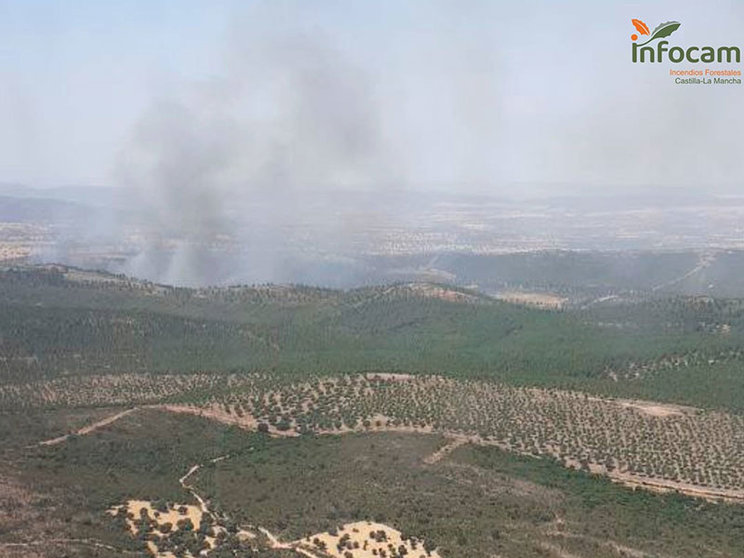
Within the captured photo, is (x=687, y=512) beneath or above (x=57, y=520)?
beneath

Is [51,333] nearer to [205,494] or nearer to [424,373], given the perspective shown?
[424,373]

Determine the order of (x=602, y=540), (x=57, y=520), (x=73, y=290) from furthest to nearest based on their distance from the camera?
(x=73, y=290) → (x=602, y=540) → (x=57, y=520)

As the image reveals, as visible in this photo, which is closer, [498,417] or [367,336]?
[498,417]

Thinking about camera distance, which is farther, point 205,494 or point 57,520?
point 205,494

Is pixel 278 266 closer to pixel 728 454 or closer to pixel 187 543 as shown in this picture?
pixel 728 454

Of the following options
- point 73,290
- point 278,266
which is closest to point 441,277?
point 278,266

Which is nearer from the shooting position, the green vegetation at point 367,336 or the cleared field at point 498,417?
the cleared field at point 498,417

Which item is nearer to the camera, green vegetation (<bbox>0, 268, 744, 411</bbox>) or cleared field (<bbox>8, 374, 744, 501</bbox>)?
cleared field (<bbox>8, 374, 744, 501</bbox>)

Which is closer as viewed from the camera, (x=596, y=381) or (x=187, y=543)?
(x=187, y=543)

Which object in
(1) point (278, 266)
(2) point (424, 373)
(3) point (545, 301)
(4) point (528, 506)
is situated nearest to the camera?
(4) point (528, 506)

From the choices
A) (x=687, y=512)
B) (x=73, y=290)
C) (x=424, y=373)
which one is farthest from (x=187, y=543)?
(x=73, y=290)
